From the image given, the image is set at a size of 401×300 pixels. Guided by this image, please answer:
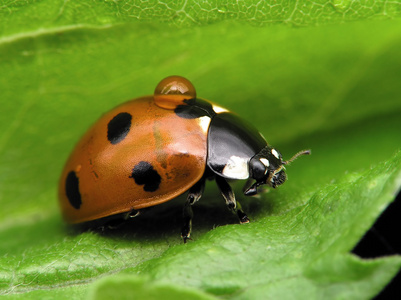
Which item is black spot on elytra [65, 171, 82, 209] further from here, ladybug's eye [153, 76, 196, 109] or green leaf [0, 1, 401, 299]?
ladybug's eye [153, 76, 196, 109]

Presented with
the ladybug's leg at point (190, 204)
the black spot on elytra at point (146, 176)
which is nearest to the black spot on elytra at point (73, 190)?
the black spot on elytra at point (146, 176)

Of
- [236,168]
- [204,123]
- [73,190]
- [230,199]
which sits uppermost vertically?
[204,123]

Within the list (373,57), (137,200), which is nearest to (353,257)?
(137,200)

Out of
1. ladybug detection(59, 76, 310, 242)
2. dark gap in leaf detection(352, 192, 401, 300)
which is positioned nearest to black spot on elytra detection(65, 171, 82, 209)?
ladybug detection(59, 76, 310, 242)

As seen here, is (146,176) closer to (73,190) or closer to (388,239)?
(73,190)

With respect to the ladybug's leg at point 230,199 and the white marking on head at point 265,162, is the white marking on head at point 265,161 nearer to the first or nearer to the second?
the white marking on head at point 265,162

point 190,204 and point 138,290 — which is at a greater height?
point 138,290

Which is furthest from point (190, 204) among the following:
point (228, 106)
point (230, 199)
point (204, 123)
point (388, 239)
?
point (388, 239)
